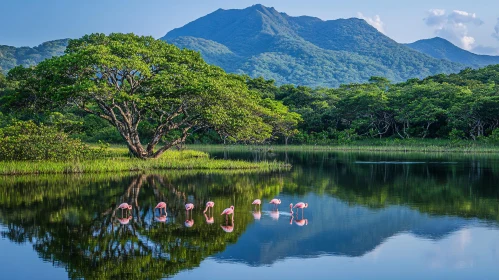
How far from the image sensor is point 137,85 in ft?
93.3

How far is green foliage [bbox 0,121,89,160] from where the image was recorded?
2447 cm

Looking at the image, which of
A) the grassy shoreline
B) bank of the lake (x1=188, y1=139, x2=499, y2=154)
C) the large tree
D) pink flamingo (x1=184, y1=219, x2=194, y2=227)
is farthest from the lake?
bank of the lake (x1=188, y1=139, x2=499, y2=154)

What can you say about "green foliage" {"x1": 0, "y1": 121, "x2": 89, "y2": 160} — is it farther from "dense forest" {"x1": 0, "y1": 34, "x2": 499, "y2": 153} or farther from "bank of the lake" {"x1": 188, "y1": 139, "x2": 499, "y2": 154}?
"bank of the lake" {"x1": 188, "y1": 139, "x2": 499, "y2": 154}

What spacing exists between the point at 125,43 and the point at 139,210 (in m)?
15.2

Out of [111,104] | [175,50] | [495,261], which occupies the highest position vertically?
[175,50]

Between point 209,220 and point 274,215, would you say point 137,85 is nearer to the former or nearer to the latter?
point 274,215

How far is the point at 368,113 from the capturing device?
60.8 m

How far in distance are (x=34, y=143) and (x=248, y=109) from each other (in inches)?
469

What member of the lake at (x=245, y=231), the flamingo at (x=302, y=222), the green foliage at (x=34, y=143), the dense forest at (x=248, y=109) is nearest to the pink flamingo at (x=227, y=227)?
the lake at (x=245, y=231)

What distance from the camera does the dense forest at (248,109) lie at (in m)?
27.3

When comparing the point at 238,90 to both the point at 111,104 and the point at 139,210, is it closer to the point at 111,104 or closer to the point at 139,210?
the point at 111,104

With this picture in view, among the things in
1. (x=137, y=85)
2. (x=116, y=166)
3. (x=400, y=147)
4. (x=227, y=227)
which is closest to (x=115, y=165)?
(x=116, y=166)

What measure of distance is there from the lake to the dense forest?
6.54 meters

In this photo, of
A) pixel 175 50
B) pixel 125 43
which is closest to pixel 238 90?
pixel 175 50
